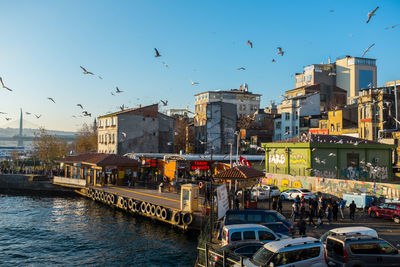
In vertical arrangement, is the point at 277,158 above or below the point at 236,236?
above

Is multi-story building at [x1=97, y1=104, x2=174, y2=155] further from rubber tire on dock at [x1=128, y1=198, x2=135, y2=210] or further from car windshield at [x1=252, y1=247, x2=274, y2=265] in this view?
car windshield at [x1=252, y1=247, x2=274, y2=265]

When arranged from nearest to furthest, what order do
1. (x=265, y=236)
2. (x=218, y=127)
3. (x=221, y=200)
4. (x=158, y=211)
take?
(x=265, y=236)
(x=221, y=200)
(x=158, y=211)
(x=218, y=127)

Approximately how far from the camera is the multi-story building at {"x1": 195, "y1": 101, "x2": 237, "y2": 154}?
280 ft

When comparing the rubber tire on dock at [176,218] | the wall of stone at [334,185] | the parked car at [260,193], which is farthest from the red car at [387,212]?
the rubber tire on dock at [176,218]

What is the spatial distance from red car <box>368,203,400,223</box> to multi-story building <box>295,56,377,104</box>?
3457 inches

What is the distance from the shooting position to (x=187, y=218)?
29250mm

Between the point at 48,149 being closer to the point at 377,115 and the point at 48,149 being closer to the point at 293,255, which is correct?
the point at 377,115

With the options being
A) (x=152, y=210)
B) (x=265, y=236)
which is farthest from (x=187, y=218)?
(x=265, y=236)

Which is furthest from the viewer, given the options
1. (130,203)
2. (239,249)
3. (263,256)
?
(130,203)

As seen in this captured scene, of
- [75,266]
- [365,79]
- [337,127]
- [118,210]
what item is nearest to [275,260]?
[75,266]

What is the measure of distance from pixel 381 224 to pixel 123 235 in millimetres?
21008

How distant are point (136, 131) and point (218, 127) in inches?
889

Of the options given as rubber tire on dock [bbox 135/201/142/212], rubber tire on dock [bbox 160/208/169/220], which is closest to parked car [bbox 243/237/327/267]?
rubber tire on dock [bbox 160/208/169/220]

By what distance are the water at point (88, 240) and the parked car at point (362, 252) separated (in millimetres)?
10864
